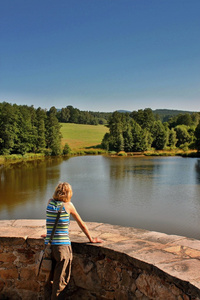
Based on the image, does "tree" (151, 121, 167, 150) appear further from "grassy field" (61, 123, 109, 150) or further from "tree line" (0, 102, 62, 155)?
"tree line" (0, 102, 62, 155)

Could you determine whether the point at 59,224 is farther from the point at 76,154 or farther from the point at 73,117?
the point at 73,117

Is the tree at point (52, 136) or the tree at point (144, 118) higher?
the tree at point (144, 118)

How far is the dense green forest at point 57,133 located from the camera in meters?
45.5

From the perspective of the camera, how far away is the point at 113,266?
313 cm

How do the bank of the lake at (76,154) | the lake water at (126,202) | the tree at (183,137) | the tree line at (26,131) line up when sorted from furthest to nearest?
the tree at (183,137) → the tree line at (26,131) → the bank of the lake at (76,154) → the lake water at (126,202)

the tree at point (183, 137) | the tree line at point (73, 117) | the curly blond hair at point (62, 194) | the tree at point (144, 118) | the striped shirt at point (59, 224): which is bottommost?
the striped shirt at point (59, 224)

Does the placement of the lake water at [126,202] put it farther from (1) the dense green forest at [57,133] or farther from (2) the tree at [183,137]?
(2) the tree at [183,137]

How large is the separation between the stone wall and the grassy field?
6146 centimetres

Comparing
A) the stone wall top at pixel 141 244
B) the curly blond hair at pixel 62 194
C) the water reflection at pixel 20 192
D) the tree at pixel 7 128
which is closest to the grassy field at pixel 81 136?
the tree at pixel 7 128

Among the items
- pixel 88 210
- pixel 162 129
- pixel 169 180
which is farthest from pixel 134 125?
pixel 88 210

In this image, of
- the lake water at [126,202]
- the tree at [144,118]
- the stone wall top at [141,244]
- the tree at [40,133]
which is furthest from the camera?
the tree at [144,118]

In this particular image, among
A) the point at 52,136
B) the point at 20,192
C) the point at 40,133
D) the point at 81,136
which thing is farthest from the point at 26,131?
the point at 81,136

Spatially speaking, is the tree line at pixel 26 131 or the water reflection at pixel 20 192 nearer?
the water reflection at pixel 20 192

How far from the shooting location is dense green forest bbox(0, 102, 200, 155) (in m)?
45.5
